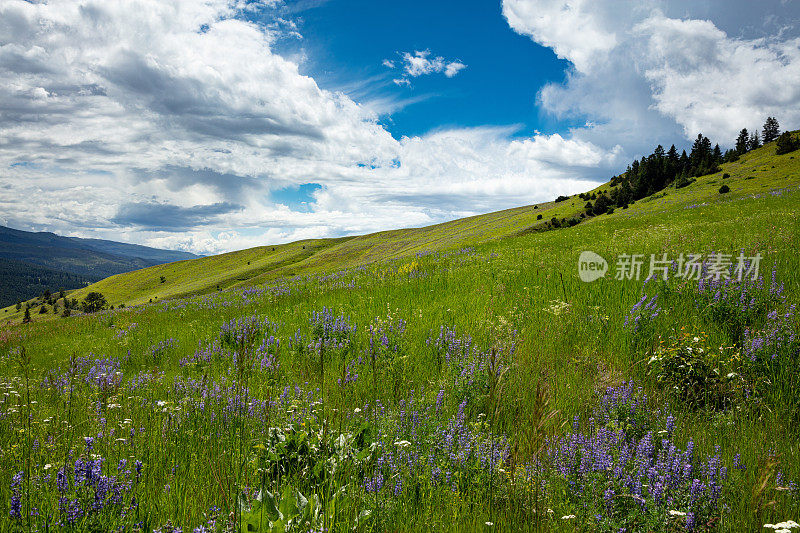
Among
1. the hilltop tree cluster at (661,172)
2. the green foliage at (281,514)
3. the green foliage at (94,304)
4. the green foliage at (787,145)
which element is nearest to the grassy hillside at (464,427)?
the green foliage at (281,514)

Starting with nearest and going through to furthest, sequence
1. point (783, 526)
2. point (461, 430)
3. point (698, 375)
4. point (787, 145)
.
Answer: point (783, 526)
point (461, 430)
point (698, 375)
point (787, 145)

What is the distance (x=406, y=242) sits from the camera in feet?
289

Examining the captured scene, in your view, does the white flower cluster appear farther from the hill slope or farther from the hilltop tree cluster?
the hilltop tree cluster

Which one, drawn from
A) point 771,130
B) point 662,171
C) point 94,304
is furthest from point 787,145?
point 94,304

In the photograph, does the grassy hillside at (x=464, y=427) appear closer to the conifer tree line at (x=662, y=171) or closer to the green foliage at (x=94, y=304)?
the conifer tree line at (x=662, y=171)

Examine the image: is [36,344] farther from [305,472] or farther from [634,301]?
[634,301]

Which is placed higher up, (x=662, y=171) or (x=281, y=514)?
(x=662, y=171)

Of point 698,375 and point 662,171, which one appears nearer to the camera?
point 698,375

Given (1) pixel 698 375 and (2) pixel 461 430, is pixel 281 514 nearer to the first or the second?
(2) pixel 461 430

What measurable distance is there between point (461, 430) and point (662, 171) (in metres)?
101

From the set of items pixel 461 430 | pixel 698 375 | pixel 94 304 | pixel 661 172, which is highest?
pixel 661 172

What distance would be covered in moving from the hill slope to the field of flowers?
31.2 m

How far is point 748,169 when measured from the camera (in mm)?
62812

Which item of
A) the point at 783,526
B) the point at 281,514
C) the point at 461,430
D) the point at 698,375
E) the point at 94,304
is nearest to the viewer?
the point at 783,526
